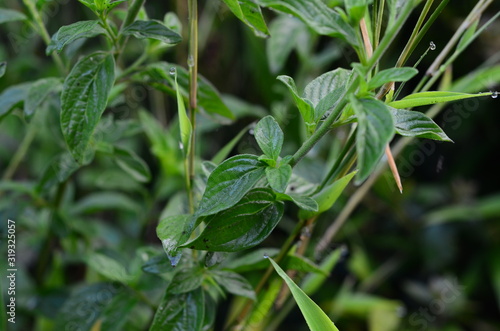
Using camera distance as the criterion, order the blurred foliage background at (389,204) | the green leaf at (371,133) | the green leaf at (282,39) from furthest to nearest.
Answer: the blurred foliage background at (389,204), the green leaf at (282,39), the green leaf at (371,133)

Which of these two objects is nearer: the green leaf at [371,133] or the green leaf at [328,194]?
the green leaf at [371,133]

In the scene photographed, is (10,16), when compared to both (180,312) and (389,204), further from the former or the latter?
(389,204)

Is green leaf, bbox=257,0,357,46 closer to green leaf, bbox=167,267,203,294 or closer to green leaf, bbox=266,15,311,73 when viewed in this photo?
green leaf, bbox=167,267,203,294

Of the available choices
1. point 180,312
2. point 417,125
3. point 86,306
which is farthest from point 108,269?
point 417,125

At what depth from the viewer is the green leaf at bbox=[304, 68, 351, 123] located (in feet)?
1.69

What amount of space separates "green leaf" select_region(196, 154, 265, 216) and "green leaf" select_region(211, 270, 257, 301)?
0.14m

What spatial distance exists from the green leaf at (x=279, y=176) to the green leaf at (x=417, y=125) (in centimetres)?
11

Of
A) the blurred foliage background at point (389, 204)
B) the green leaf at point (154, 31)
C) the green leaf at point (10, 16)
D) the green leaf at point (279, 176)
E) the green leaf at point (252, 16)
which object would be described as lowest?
the blurred foliage background at point (389, 204)

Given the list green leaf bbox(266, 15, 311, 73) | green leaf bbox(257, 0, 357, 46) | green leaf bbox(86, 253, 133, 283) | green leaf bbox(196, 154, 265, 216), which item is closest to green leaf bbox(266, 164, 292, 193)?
green leaf bbox(196, 154, 265, 216)

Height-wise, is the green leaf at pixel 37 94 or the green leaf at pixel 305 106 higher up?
the green leaf at pixel 305 106

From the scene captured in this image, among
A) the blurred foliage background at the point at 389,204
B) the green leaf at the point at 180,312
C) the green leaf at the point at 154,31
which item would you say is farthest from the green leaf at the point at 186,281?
the blurred foliage background at the point at 389,204

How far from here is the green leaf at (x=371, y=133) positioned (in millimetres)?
384

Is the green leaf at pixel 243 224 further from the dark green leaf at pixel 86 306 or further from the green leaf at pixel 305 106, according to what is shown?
the dark green leaf at pixel 86 306

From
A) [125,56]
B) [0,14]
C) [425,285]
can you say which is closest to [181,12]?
[125,56]
